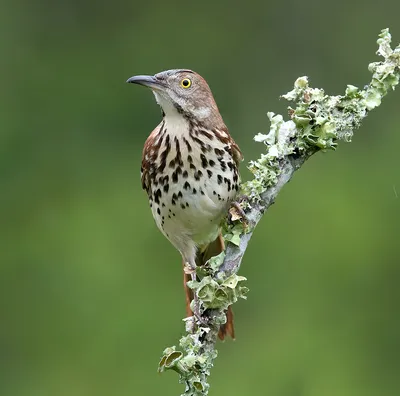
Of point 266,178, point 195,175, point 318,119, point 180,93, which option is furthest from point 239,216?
point 180,93

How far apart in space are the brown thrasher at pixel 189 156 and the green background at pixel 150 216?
230 centimetres

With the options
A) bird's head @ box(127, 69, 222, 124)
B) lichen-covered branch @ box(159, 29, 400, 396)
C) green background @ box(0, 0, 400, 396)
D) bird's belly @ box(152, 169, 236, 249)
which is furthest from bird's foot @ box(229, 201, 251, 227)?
green background @ box(0, 0, 400, 396)

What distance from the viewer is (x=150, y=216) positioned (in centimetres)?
714

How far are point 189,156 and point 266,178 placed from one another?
729 millimetres

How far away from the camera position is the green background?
6594mm

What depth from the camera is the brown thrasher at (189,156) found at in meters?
4.17

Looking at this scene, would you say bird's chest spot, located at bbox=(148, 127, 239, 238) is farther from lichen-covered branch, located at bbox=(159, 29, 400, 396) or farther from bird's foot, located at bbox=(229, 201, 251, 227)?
bird's foot, located at bbox=(229, 201, 251, 227)

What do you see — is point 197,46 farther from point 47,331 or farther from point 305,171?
point 47,331

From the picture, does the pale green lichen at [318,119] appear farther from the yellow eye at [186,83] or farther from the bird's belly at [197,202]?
the yellow eye at [186,83]

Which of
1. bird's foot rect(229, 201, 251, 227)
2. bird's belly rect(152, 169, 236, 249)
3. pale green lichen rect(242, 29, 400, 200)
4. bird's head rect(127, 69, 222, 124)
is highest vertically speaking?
bird's head rect(127, 69, 222, 124)

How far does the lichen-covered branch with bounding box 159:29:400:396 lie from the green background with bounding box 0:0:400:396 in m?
2.93

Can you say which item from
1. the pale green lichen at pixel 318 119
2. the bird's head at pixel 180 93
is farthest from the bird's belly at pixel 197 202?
the pale green lichen at pixel 318 119

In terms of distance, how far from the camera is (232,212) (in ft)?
11.8

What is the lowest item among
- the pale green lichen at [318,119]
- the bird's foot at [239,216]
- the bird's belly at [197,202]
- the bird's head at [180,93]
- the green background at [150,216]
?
the bird's foot at [239,216]
